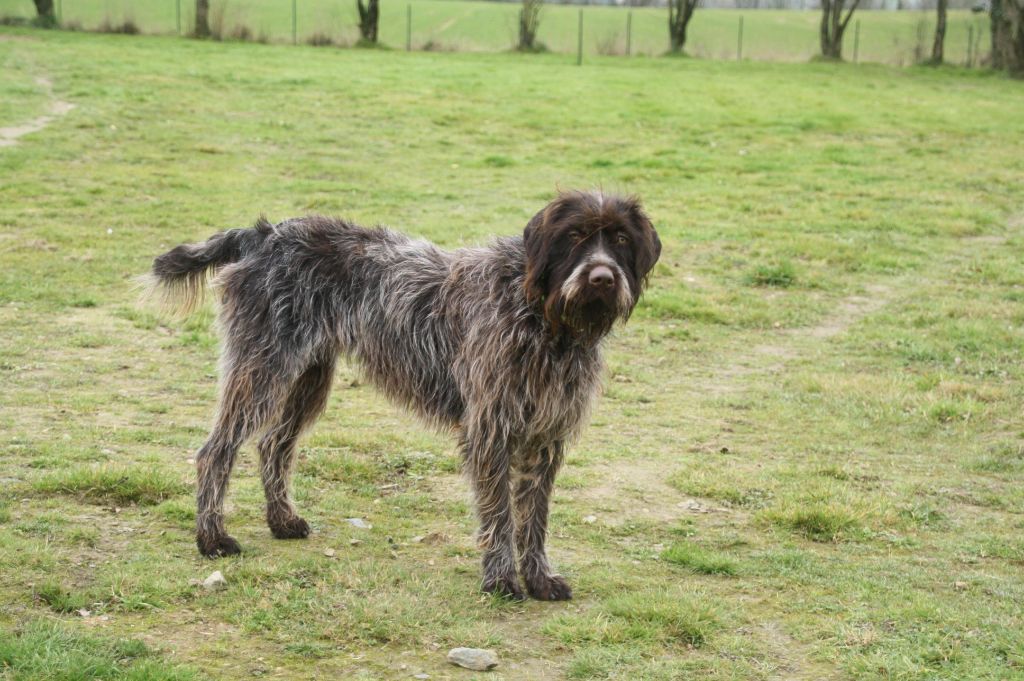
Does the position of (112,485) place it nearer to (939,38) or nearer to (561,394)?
(561,394)

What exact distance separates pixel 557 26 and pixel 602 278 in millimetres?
57619

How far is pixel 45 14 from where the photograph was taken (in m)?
40.0

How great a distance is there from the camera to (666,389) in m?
10.1

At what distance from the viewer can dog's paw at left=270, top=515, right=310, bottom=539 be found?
22.0 ft

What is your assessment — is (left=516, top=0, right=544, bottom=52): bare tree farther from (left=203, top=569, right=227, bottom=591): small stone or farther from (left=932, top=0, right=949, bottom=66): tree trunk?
(left=203, top=569, right=227, bottom=591): small stone

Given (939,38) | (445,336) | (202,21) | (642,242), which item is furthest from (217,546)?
(939,38)

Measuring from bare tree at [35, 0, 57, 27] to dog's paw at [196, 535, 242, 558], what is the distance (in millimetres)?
37771

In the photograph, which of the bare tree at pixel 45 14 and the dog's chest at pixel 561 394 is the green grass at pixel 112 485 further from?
the bare tree at pixel 45 14

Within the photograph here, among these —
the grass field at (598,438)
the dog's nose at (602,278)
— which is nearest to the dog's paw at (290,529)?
the grass field at (598,438)

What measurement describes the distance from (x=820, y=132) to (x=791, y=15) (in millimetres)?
54636

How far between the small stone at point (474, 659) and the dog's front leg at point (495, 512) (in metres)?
0.75

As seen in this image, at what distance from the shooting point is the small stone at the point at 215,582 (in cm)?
579

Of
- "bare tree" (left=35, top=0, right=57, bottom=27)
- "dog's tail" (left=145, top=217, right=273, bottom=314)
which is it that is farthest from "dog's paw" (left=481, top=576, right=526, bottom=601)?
"bare tree" (left=35, top=0, right=57, bottom=27)

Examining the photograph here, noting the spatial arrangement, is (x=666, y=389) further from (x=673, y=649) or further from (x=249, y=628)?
(x=249, y=628)
